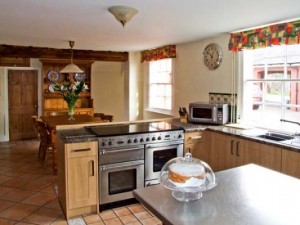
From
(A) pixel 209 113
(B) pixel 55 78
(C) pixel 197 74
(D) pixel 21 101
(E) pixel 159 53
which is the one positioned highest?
(E) pixel 159 53

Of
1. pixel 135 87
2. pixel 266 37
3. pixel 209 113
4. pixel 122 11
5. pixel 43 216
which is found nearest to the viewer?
pixel 122 11

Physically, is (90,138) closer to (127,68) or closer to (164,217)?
(164,217)

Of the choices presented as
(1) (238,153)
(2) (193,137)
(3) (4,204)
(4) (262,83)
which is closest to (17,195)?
(3) (4,204)

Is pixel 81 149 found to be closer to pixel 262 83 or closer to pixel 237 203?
pixel 237 203

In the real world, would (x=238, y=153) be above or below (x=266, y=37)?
below

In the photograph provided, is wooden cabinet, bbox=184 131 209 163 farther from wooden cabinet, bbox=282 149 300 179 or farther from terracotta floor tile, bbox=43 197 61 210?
terracotta floor tile, bbox=43 197 61 210

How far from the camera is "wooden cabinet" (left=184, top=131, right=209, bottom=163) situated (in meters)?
3.57

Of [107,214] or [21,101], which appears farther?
[21,101]

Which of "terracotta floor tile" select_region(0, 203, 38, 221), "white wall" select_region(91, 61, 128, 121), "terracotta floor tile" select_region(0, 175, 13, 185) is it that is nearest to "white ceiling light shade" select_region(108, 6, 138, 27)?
"terracotta floor tile" select_region(0, 203, 38, 221)

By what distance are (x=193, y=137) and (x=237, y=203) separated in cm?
223

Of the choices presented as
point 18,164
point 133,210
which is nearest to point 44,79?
point 18,164

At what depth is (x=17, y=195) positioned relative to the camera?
3549mm

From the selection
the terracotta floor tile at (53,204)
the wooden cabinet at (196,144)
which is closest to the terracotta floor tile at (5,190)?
the terracotta floor tile at (53,204)

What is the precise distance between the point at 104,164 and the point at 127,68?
12.1 ft
